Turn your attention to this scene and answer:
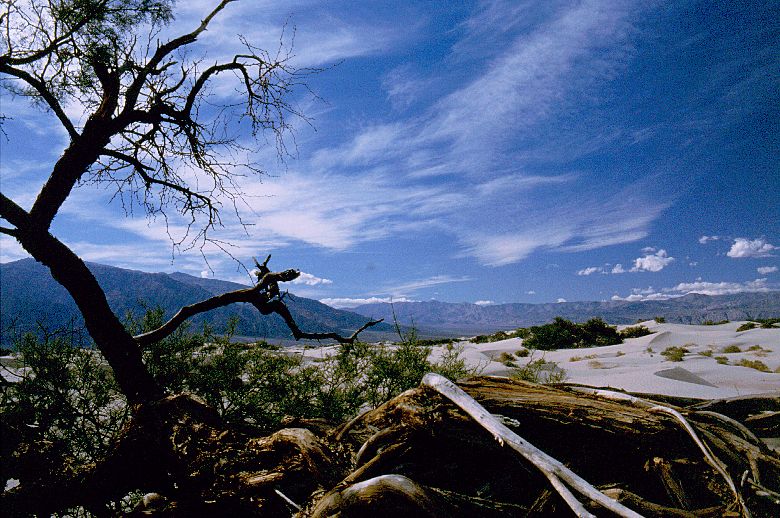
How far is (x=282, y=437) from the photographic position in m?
2.28

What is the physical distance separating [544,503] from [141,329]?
21.9ft

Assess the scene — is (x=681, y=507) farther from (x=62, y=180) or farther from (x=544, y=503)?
(x=62, y=180)

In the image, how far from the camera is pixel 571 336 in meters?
22.3

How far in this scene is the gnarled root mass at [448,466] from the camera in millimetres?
1654

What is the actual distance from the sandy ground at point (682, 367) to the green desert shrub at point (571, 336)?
3.51ft

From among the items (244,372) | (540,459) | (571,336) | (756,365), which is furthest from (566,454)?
(571,336)

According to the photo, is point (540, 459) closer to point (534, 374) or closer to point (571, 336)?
point (534, 374)

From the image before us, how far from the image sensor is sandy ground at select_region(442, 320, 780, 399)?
8203mm

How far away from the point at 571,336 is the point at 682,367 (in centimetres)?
1129

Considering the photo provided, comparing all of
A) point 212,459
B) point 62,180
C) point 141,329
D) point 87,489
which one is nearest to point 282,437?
point 212,459

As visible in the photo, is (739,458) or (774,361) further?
(774,361)

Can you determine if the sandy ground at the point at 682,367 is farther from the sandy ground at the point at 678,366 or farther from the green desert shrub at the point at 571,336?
the green desert shrub at the point at 571,336

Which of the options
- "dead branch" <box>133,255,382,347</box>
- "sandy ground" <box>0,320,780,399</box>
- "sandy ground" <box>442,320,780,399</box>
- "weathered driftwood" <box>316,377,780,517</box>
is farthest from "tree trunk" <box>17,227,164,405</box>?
"sandy ground" <box>442,320,780,399</box>

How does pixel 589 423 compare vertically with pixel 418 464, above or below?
above
